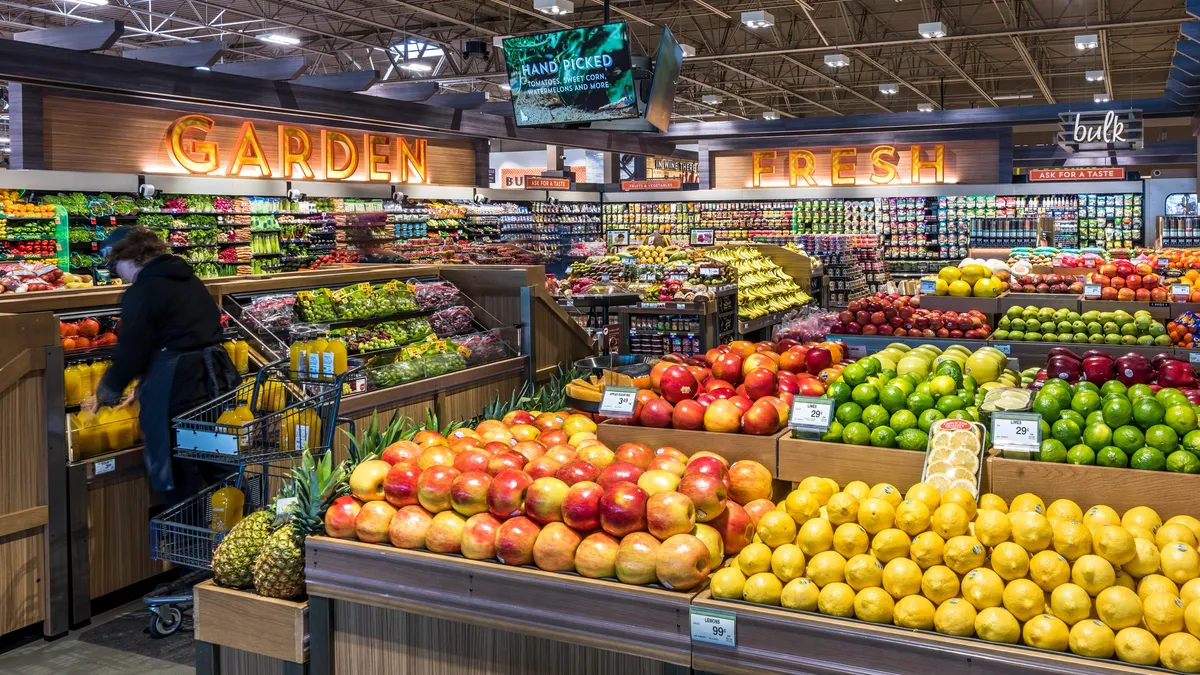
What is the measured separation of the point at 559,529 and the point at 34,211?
35.3 feet

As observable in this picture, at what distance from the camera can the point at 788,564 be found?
2.30 metres

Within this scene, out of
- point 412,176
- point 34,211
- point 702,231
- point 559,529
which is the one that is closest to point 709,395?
point 559,529

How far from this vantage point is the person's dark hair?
14.3 ft

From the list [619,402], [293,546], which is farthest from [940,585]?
[293,546]

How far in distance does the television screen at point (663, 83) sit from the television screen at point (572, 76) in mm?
203

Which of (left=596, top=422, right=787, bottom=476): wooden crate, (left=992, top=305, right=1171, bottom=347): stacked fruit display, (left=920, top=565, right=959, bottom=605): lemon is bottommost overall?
(left=920, top=565, right=959, bottom=605): lemon

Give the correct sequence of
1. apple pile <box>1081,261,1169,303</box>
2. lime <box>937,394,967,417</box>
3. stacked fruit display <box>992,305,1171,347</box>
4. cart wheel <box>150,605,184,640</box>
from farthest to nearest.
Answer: apple pile <box>1081,261,1169,303</box> < stacked fruit display <box>992,305,1171,347</box> < cart wheel <box>150,605,184,640</box> < lime <box>937,394,967,417</box>

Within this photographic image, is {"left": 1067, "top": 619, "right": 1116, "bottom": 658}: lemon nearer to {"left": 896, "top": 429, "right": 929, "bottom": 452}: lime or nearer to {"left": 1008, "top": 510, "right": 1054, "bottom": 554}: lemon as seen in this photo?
{"left": 1008, "top": 510, "right": 1054, "bottom": 554}: lemon

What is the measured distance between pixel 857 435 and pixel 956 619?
78 centimetres

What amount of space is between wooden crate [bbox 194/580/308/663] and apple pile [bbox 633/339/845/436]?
3.82 feet

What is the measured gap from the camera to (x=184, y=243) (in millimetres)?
13500

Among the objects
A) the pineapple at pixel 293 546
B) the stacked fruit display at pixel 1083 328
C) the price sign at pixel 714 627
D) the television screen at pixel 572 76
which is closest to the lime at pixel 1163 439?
the price sign at pixel 714 627

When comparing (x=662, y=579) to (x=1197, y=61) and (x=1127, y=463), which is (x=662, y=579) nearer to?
(x=1127, y=463)

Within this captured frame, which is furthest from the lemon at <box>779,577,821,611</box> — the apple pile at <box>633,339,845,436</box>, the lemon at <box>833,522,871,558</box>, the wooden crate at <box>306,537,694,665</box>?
the apple pile at <box>633,339,845,436</box>
